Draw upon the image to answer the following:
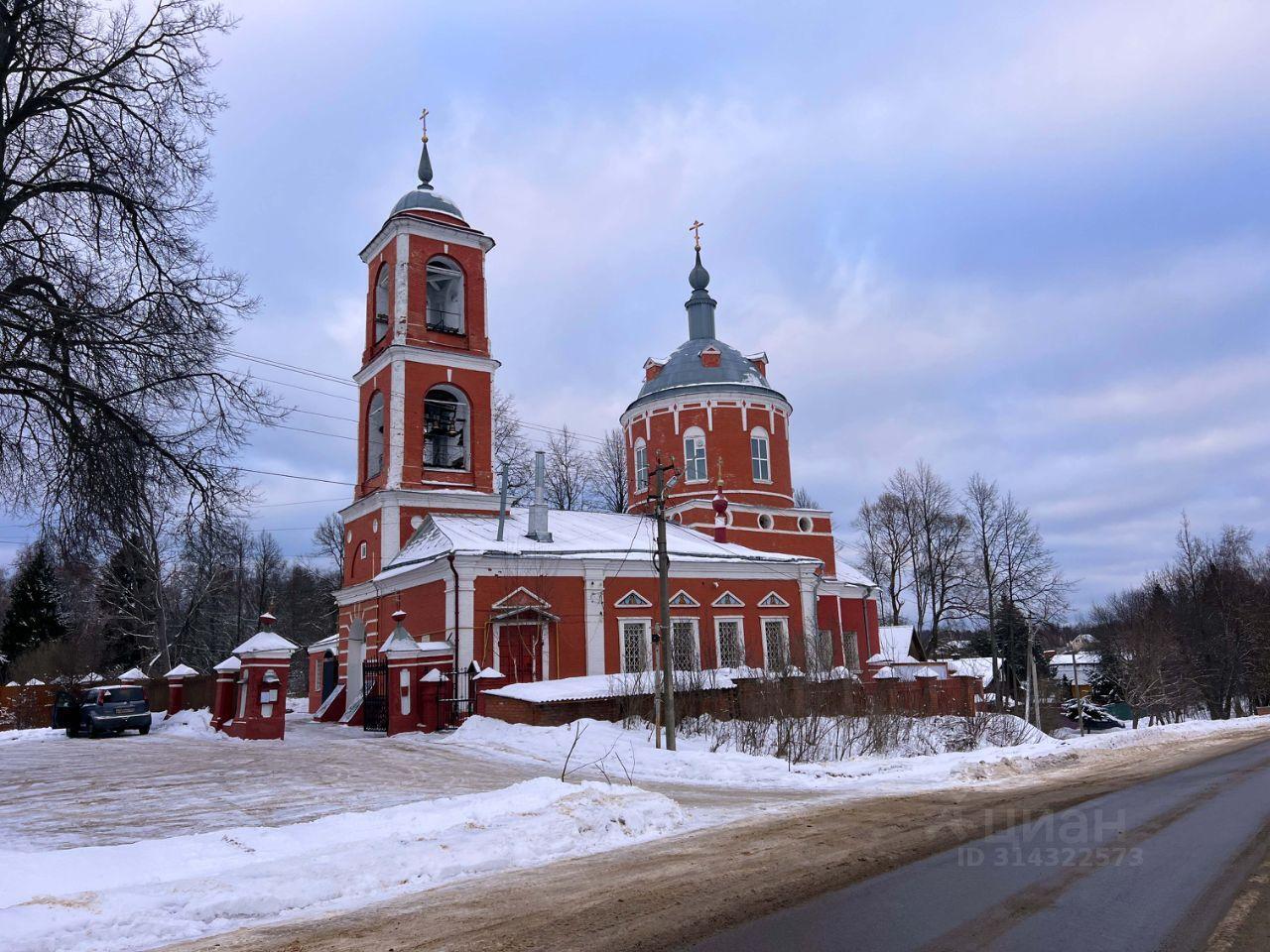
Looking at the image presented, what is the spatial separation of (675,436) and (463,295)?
37.1 ft

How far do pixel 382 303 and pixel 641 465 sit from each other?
13.2 m

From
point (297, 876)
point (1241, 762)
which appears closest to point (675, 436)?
point (1241, 762)

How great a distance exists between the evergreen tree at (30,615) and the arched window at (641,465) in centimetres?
2854

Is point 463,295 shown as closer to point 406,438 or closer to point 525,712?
point 406,438

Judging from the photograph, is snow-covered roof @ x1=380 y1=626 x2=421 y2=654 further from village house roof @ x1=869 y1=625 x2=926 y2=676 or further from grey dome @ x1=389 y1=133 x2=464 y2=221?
village house roof @ x1=869 y1=625 x2=926 y2=676

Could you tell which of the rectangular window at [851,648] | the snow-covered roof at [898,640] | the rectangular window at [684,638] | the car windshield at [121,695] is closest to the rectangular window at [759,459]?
the rectangular window at [851,648]

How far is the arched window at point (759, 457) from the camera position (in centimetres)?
3712

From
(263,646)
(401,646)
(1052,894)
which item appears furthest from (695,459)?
(1052,894)

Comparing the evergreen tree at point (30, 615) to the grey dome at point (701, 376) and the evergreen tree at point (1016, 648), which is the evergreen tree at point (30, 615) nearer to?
the grey dome at point (701, 376)

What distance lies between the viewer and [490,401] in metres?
30.4

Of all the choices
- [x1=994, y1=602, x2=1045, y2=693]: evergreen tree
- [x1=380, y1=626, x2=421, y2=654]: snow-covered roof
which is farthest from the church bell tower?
[x1=994, y1=602, x2=1045, y2=693]: evergreen tree

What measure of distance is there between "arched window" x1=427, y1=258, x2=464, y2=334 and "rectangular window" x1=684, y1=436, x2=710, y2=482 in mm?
11381

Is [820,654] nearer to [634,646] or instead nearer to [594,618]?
[634,646]

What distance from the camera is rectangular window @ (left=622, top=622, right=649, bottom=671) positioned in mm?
27000
